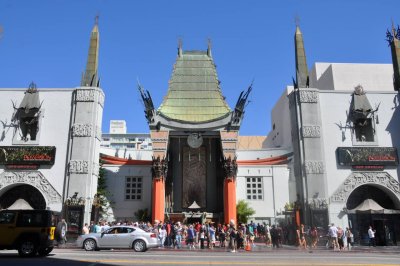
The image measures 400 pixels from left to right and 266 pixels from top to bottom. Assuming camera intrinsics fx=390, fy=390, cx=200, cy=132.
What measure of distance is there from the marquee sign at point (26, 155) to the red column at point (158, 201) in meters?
9.56

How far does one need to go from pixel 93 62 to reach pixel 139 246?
16.8 metres

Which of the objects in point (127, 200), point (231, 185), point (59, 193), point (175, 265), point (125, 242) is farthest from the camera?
point (127, 200)

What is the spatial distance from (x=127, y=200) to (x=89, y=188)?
Result: 34.5ft

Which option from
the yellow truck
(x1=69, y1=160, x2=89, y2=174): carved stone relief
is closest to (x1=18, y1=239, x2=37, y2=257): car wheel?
the yellow truck

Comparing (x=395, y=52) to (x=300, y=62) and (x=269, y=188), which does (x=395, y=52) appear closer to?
(x=300, y=62)

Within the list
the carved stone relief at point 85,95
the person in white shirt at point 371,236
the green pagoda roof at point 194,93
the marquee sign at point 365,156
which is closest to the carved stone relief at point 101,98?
the carved stone relief at point 85,95

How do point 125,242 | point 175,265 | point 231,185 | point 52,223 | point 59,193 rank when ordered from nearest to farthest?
point 175,265 → point 52,223 → point 125,242 → point 59,193 → point 231,185

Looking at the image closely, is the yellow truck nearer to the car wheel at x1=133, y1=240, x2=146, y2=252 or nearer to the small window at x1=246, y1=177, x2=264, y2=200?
the car wheel at x1=133, y1=240, x2=146, y2=252

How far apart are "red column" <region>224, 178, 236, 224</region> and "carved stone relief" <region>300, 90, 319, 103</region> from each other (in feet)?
32.3

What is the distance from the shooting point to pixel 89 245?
59.1 ft

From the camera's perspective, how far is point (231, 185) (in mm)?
33688

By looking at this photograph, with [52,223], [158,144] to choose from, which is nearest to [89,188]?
[158,144]

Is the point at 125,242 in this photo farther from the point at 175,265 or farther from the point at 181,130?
the point at 181,130

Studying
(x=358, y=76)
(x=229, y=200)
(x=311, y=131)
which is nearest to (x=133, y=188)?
(x=229, y=200)
